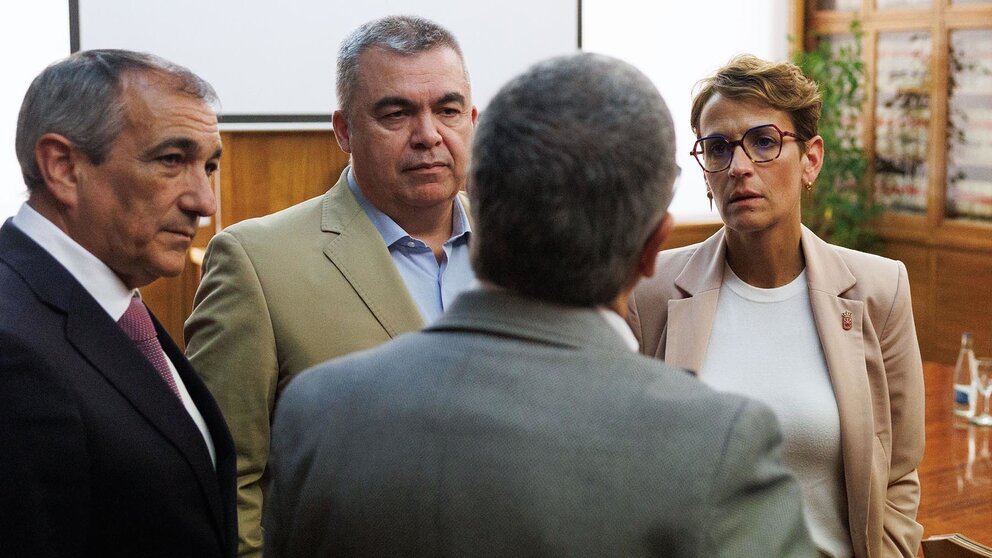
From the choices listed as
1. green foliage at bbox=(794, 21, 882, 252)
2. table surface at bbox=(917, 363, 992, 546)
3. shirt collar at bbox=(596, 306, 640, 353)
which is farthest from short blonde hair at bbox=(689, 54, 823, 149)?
green foliage at bbox=(794, 21, 882, 252)

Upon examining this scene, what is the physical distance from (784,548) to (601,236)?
32 centimetres

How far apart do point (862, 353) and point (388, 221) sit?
0.92m

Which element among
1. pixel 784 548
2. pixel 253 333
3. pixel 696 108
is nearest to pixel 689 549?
pixel 784 548

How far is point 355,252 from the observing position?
1941mm

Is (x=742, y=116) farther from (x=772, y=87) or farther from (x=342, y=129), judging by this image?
(x=342, y=129)

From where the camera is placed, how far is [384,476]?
0.98m

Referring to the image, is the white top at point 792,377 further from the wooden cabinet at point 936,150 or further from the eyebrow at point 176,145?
the wooden cabinet at point 936,150

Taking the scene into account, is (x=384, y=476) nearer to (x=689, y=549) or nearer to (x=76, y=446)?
(x=689, y=549)

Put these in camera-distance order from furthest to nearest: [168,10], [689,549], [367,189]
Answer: [168,10]
[367,189]
[689,549]

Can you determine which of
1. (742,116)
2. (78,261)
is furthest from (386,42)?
(78,261)

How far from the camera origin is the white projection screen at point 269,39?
4891mm

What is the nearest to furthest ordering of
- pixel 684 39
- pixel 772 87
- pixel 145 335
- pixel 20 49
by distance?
pixel 145 335 → pixel 772 87 → pixel 20 49 → pixel 684 39

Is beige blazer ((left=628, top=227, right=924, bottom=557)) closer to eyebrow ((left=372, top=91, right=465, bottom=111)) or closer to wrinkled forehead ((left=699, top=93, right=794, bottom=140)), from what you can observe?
wrinkled forehead ((left=699, top=93, right=794, bottom=140))

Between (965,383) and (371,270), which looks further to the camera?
(965,383)
